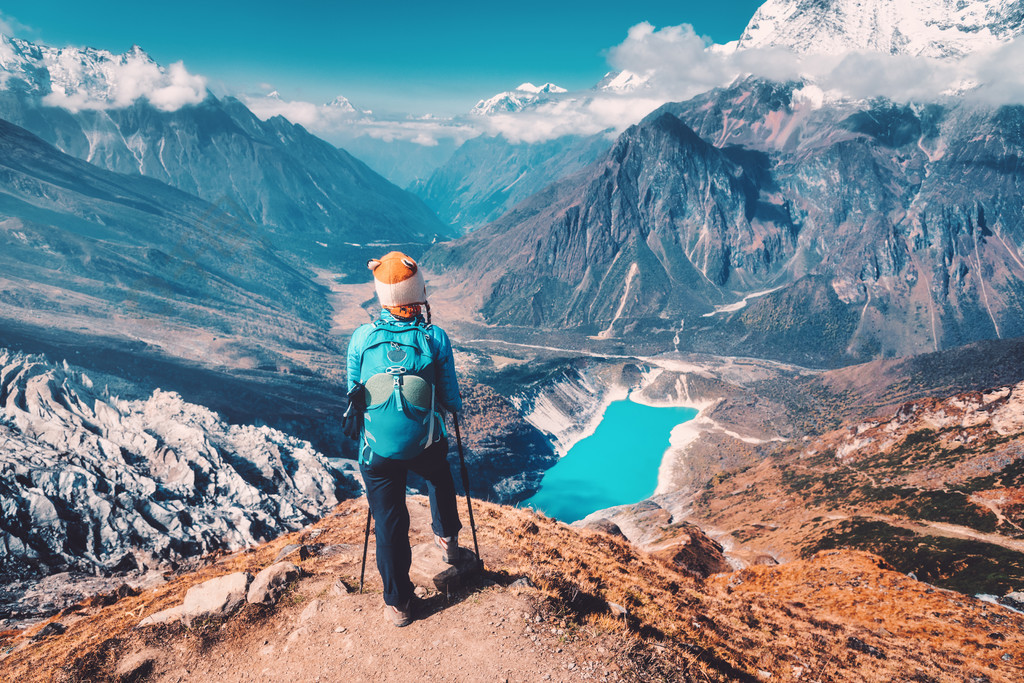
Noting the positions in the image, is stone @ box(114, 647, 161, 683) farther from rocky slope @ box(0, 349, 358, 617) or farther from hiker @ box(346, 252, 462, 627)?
rocky slope @ box(0, 349, 358, 617)

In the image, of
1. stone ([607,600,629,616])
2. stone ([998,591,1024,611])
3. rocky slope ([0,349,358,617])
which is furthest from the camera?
rocky slope ([0,349,358,617])

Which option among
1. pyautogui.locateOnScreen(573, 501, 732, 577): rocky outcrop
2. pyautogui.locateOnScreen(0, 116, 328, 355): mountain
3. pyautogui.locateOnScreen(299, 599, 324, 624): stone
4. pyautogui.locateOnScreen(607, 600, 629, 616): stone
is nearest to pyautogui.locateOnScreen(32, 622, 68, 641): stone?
pyautogui.locateOnScreen(299, 599, 324, 624): stone

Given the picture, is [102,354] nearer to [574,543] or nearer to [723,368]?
[574,543]

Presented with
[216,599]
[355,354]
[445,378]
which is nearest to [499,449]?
[216,599]

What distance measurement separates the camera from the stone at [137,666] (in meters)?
6.70

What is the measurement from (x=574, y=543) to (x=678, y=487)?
93.6 meters

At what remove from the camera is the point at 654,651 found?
7152mm

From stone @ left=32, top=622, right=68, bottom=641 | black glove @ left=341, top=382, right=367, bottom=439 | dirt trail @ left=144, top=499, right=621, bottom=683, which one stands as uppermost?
black glove @ left=341, top=382, right=367, bottom=439

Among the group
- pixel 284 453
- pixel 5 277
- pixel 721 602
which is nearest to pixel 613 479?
pixel 284 453

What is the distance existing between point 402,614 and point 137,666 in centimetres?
371

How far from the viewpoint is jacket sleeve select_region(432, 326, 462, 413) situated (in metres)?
6.90

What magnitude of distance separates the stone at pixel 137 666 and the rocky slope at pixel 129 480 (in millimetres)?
32094

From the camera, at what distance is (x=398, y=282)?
22.6 ft

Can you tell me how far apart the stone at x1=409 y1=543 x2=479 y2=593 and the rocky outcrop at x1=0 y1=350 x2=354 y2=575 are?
4194cm
